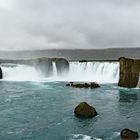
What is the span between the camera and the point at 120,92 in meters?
55.6

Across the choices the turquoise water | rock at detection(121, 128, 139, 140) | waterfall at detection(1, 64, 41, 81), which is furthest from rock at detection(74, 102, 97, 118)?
waterfall at detection(1, 64, 41, 81)

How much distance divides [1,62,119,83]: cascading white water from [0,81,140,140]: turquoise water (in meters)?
23.5

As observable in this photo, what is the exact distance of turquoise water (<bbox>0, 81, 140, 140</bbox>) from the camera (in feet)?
95.6

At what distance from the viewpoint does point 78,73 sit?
8325 cm

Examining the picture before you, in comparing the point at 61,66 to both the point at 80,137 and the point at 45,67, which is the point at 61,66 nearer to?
the point at 45,67

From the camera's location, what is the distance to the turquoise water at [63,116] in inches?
1147

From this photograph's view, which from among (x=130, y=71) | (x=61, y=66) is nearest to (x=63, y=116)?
(x=130, y=71)

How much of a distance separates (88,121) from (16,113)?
846 cm

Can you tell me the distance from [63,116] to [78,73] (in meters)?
47.2

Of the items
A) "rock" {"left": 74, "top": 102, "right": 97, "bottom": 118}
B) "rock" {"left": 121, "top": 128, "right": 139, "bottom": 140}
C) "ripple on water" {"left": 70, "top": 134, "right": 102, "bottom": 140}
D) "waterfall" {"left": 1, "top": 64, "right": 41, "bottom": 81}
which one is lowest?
"ripple on water" {"left": 70, "top": 134, "right": 102, "bottom": 140}

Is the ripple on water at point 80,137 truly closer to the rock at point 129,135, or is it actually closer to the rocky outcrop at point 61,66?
the rock at point 129,135

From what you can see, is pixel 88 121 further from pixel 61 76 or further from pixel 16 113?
pixel 61 76

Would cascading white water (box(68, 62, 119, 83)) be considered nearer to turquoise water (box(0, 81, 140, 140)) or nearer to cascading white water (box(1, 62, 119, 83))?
cascading white water (box(1, 62, 119, 83))

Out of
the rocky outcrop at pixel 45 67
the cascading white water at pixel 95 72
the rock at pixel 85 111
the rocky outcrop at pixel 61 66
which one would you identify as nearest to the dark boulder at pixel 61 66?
the rocky outcrop at pixel 61 66
